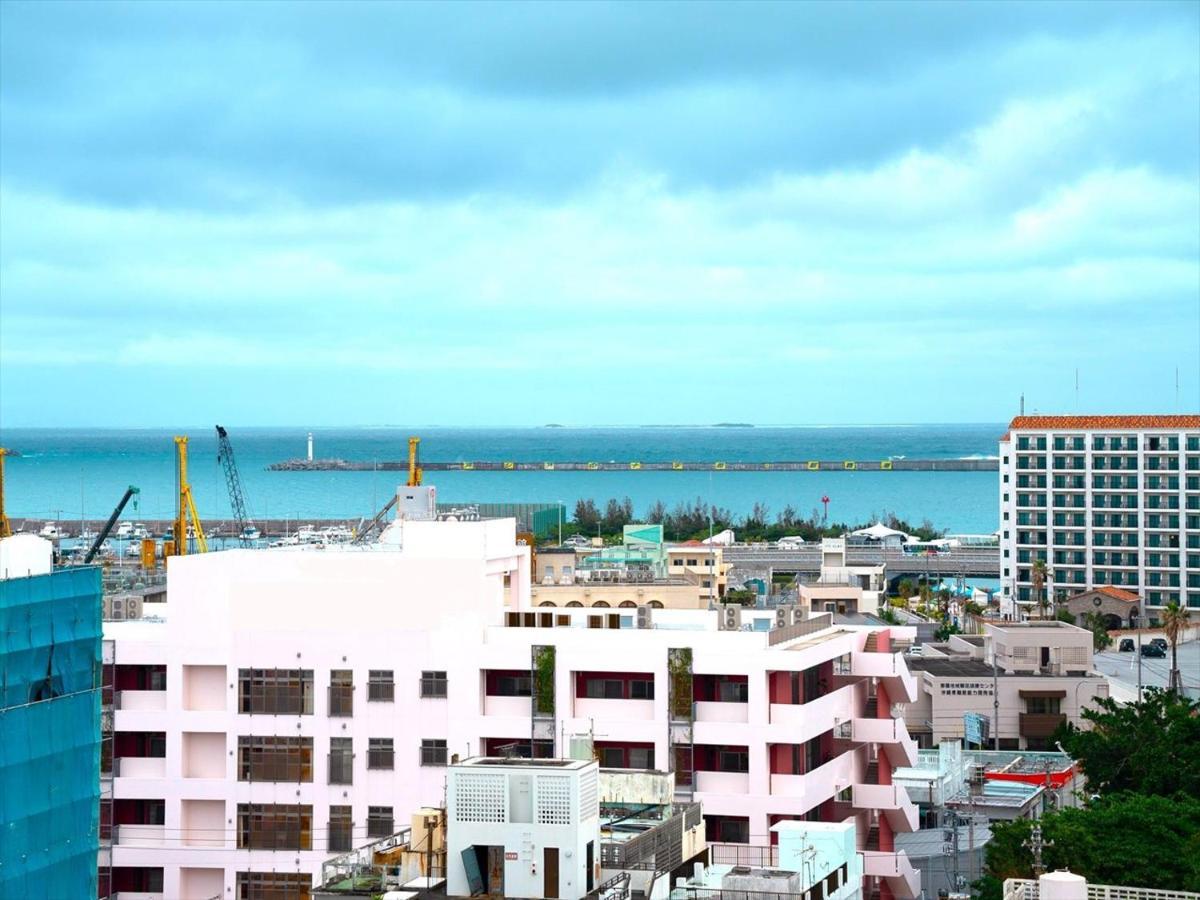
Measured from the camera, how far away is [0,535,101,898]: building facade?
3497 centimetres

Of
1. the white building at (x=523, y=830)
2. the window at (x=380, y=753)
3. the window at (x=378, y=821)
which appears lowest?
the window at (x=378, y=821)

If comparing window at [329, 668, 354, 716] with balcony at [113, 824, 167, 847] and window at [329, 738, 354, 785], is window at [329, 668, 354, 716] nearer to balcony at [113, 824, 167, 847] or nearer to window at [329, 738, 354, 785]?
window at [329, 738, 354, 785]

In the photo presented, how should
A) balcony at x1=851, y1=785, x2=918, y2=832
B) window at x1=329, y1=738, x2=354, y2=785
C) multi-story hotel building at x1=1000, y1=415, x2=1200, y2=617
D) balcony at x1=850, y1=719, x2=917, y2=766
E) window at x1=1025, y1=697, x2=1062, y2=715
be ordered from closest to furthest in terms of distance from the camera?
window at x1=329, y1=738, x2=354, y2=785 < balcony at x1=851, y1=785, x2=918, y2=832 < balcony at x1=850, y1=719, x2=917, y2=766 < window at x1=1025, y1=697, x2=1062, y2=715 < multi-story hotel building at x1=1000, y1=415, x2=1200, y2=617

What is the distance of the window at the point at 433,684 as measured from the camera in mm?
51281

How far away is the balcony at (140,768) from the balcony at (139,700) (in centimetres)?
147

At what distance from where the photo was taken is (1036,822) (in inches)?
1667

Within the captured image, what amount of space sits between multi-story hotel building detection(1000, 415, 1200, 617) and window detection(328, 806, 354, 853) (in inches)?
3934

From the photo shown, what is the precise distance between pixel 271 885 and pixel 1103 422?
4417 inches

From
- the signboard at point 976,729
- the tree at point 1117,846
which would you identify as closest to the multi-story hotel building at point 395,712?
the tree at point 1117,846

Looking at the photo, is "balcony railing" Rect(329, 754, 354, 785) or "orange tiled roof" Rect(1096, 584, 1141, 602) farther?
"orange tiled roof" Rect(1096, 584, 1141, 602)

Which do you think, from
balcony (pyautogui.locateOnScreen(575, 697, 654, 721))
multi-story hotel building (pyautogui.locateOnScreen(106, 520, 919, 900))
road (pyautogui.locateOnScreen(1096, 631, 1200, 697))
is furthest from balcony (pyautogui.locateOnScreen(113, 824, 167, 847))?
road (pyautogui.locateOnScreen(1096, 631, 1200, 697))

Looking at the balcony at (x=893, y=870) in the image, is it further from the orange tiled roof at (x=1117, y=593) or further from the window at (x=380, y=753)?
the orange tiled roof at (x=1117, y=593)

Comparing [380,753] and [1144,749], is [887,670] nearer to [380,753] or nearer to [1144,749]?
[1144,749]

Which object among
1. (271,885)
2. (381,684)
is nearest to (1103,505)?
(381,684)
